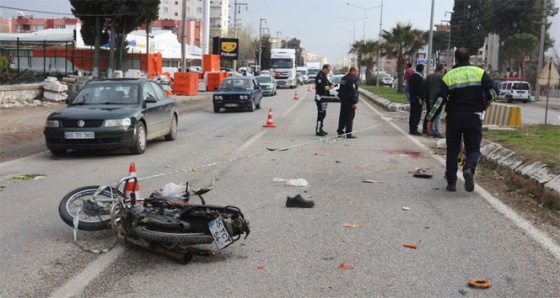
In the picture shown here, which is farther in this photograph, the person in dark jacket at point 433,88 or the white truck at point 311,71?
the white truck at point 311,71

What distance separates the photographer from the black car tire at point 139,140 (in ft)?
39.8

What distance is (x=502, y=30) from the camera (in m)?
83.2

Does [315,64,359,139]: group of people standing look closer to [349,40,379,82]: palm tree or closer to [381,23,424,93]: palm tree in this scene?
[381,23,424,93]: palm tree

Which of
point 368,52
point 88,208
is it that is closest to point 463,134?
point 88,208

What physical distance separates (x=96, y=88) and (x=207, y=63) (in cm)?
3959

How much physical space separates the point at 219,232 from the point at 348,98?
1027 cm

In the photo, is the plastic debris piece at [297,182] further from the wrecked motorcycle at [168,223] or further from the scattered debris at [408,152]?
the scattered debris at [408,152]

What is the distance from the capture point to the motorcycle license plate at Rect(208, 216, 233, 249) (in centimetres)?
531

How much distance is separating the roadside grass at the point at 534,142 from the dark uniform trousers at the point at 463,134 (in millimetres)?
1217

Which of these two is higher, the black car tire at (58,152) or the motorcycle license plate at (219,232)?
the motorcycle license plate at (219,232)

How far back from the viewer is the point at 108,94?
1298cm

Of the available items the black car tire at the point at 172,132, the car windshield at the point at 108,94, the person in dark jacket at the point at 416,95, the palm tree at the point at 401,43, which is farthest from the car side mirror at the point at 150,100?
the palm tree at the point at 401,43

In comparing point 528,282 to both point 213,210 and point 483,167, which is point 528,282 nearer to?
point 213,210

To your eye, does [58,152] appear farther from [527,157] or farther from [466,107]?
[527,157]
